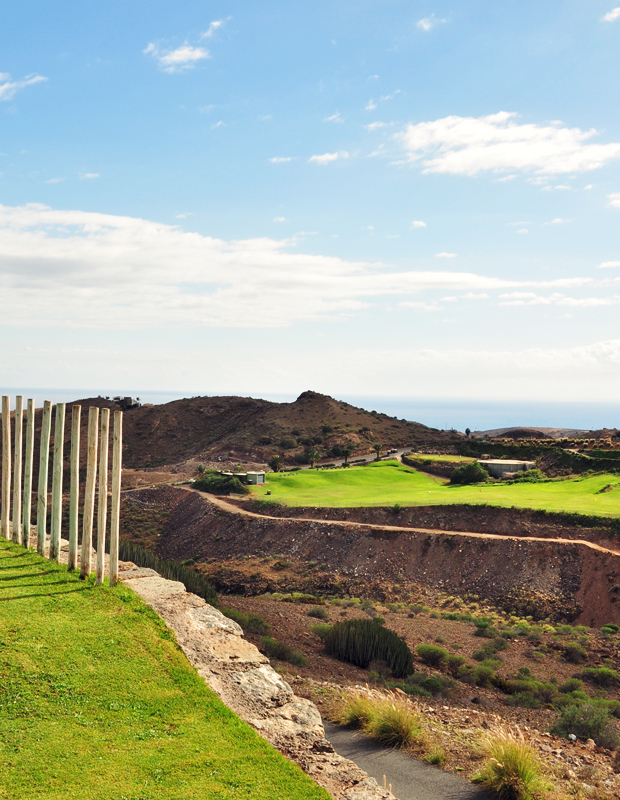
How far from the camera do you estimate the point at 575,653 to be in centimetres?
2180

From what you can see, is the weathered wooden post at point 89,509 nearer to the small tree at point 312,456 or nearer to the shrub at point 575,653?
the shrub at point 575,653

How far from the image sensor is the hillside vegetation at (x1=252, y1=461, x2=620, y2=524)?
39031mm

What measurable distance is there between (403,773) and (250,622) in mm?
9978

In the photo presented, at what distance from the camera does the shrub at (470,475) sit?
49678 millimetres

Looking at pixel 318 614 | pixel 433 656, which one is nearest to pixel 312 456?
pixel 318 614

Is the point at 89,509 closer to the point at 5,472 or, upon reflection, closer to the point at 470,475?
the point at 5,472

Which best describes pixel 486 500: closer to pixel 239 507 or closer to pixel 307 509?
pixel 307 509

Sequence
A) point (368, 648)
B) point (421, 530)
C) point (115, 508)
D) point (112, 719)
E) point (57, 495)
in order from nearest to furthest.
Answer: point (112, 719)
point (115, 508)
point (57, 495)
point (368, 648)
point (421, 530)

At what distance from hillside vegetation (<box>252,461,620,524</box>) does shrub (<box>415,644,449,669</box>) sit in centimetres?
2023

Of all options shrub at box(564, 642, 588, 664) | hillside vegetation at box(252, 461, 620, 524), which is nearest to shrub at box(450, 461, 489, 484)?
hillside vegetation at box(252, 461, 620, 524)

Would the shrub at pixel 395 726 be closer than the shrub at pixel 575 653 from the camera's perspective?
Yes

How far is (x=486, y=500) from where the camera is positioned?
3997cm

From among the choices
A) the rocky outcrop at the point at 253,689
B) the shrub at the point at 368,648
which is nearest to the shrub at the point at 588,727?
the shrub at the point at 368,648

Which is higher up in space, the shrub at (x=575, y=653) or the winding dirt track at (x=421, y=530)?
the winding dirt track at (x=421, y=530)
